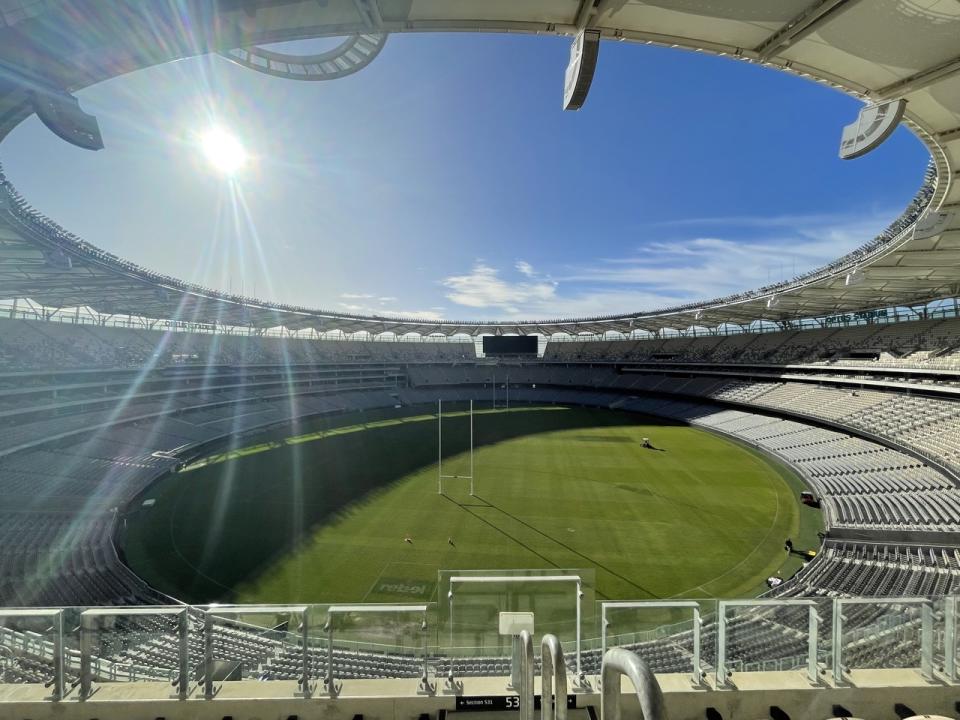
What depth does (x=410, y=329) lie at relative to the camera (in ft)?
188

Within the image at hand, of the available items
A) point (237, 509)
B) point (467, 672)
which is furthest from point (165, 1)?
point (237, 509)

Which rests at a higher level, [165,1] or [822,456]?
[165,1]

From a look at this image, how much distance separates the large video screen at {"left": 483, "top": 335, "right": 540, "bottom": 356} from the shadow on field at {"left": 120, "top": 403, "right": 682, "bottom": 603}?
2326 cm

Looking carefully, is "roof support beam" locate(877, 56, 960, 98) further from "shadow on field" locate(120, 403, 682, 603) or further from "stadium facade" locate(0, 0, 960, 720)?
"shadow on field" locate(120, 403, 682, 603)

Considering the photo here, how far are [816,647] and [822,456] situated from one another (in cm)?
2956

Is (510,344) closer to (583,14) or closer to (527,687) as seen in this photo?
(583,14)

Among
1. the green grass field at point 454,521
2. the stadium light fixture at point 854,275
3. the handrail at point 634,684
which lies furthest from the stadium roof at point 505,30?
the stadium light fixture at point 854,275

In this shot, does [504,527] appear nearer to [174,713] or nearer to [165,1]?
[174,713]

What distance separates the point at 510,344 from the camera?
205ft

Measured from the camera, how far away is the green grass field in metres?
14.3

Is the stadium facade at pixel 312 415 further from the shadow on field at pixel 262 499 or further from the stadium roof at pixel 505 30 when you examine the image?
the shadow on field at pixel 262 499

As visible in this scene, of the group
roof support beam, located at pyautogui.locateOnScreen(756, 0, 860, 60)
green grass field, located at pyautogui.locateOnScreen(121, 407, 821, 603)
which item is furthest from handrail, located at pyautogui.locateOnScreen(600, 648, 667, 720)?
green grass field, located at pyautogui.locateOnScreen(121, 407, 821, 603)

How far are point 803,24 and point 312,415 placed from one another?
4536cm

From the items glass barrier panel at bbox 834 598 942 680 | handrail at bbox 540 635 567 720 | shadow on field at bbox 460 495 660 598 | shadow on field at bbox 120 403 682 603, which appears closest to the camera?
handrail at bbox 540 635 567 720
